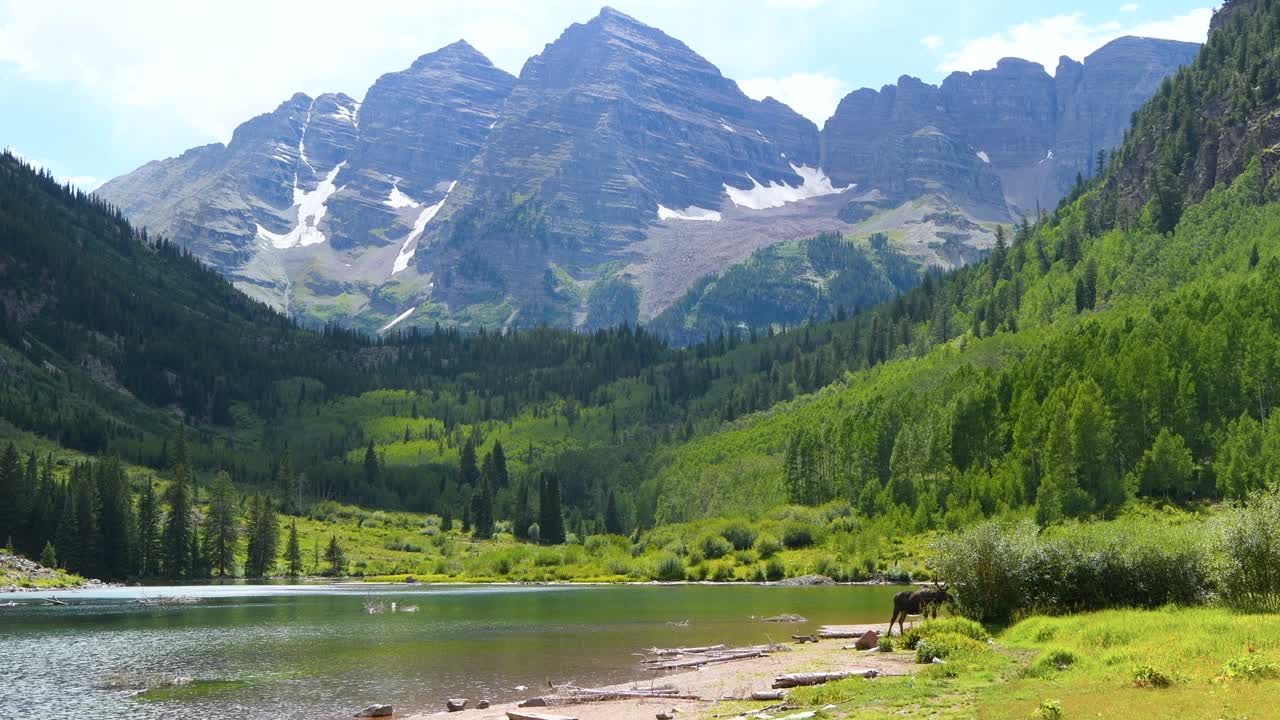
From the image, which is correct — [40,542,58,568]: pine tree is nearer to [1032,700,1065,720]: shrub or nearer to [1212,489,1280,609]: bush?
[1212,489,1280,609]: bush

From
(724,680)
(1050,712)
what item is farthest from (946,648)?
(1050,712)

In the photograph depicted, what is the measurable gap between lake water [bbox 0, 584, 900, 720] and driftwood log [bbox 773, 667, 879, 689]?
13.5 m

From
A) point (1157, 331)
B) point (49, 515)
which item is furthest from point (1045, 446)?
point (49, 515)

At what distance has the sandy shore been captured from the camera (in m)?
49.1

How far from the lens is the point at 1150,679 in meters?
40.8

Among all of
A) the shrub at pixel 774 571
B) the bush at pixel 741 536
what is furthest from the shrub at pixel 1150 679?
the bush at pixel 741 536

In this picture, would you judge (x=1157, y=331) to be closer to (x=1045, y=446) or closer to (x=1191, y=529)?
(x=1045, y=446)

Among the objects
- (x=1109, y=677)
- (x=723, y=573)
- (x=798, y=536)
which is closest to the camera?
(x=1109, y=677)

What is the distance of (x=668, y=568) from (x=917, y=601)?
391 feet

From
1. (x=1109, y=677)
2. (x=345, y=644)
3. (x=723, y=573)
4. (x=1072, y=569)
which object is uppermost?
(x=1072, y=569)

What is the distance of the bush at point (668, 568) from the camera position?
186 m

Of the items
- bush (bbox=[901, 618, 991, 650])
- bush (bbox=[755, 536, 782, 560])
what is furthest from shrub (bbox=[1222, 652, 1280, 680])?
bush (bbox=[755, 536, 782, 560])

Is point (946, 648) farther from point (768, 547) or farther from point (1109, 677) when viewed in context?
point (768, 547)

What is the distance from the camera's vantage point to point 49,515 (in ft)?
624
